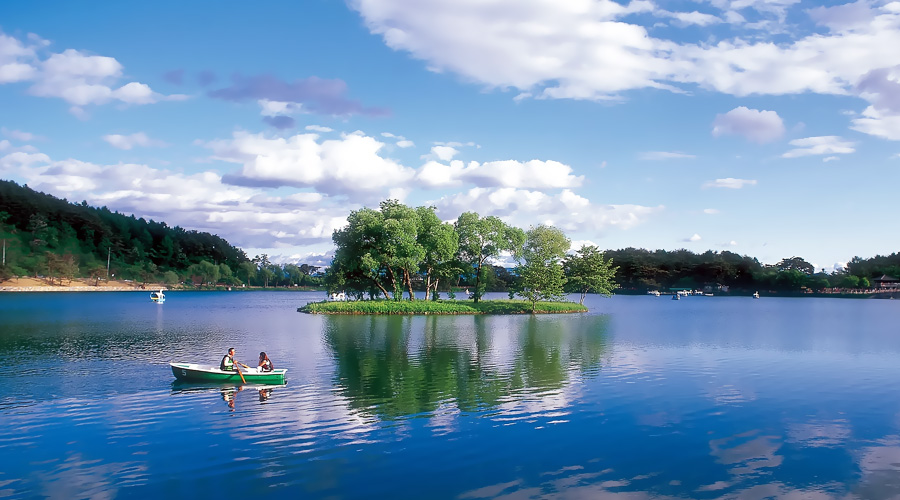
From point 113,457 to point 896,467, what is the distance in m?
24.8

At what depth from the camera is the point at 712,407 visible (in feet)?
86.3

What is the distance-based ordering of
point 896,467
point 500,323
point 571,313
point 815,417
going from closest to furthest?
point 896,467 → point 815,417 → point 500,323 → point 571,313

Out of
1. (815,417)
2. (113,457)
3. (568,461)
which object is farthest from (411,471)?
(815,417)

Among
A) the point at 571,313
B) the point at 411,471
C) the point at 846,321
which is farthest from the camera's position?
the point at 571,313

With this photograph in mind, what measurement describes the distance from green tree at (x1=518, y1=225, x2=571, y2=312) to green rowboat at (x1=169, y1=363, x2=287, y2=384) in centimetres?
6174

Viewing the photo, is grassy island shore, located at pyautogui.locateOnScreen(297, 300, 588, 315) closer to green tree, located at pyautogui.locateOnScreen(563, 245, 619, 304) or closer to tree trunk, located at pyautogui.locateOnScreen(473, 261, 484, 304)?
tree trunk, located at pyautogui.locateOnScreen(473, 261, 484, 304)

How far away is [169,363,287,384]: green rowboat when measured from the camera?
97.0 ft

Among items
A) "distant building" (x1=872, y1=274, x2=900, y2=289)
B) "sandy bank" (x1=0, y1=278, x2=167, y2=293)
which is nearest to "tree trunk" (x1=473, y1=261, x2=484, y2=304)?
"sandy bank" (x1=0, y1=278, x2=167, y2=293)

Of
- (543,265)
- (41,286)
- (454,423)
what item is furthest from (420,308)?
(41,286)

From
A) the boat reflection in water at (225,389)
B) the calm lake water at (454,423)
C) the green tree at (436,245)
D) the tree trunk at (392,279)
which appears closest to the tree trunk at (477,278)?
the green tree at (436,245)

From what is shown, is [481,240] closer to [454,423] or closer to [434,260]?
[434,260]

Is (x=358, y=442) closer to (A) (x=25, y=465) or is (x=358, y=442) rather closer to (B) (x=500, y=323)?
(A) (x=25, y=465)

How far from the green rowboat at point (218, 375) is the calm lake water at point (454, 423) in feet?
2.60

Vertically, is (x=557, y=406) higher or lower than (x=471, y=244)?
lower
